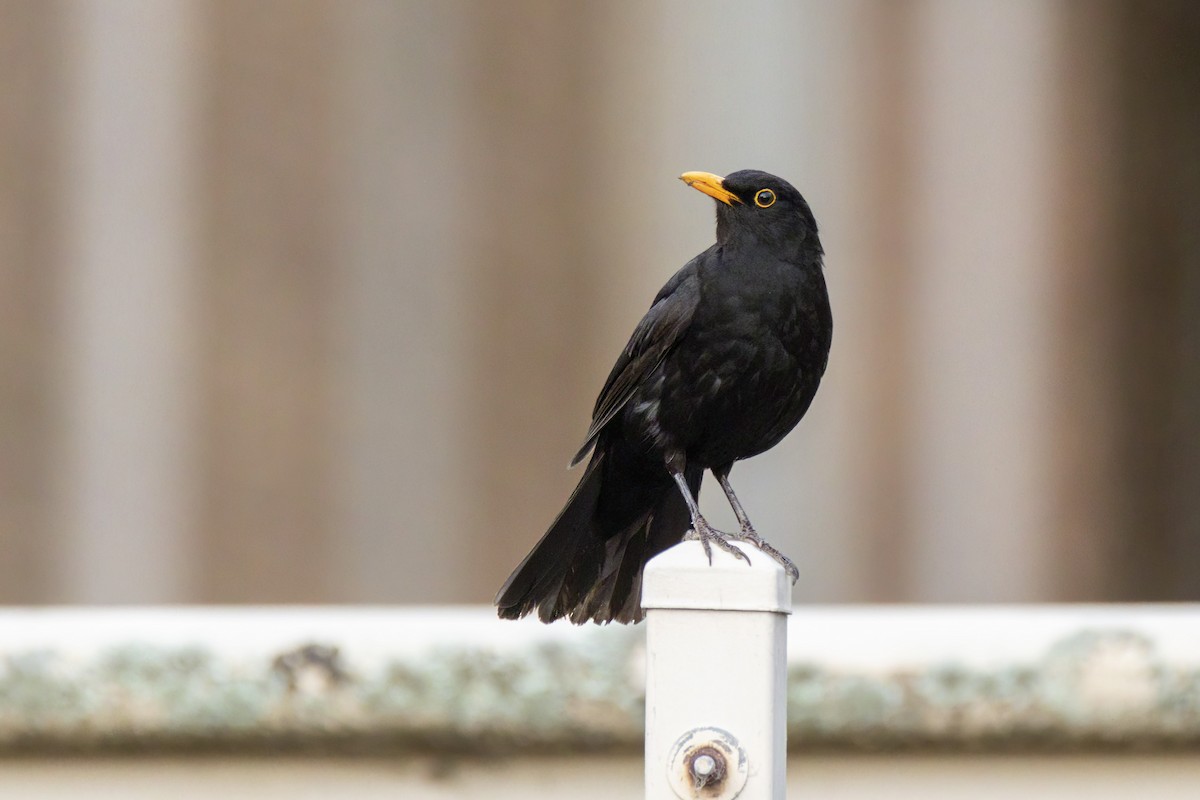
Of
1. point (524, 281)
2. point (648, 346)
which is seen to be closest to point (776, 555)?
point (648, 346)

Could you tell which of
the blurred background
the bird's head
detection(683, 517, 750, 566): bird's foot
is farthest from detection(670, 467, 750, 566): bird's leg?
the blurred background

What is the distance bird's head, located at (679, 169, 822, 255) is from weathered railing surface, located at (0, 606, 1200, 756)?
25.2 inches

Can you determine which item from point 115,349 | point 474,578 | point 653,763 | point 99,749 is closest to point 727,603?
point 653,763

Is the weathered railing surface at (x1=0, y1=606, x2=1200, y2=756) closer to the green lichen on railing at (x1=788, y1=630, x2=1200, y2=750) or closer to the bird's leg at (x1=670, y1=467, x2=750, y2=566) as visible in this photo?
the green lichen on railing at (x1=788, y1=630, x2=1200, y2=750)

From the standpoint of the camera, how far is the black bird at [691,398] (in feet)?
6.66

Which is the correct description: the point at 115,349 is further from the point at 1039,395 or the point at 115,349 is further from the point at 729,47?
the point at 1039,395

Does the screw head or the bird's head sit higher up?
the bird's head

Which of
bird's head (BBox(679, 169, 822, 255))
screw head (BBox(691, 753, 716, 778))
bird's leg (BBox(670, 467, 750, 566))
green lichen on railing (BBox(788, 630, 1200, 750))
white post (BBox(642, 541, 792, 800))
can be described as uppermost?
bird's head (BBox(679, 169, 822, 255))

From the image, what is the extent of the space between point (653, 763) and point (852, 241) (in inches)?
136

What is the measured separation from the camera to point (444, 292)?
475 cm

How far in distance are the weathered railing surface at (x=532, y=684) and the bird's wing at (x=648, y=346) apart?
0.42m

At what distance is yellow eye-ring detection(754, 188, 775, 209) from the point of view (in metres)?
2.27

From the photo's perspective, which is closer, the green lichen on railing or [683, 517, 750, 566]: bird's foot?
[683, 517, 750, 566]: bird's foot

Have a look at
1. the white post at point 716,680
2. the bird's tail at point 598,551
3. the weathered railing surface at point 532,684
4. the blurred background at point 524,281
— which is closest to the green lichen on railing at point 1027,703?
the weathered railing surface at point 532,684
